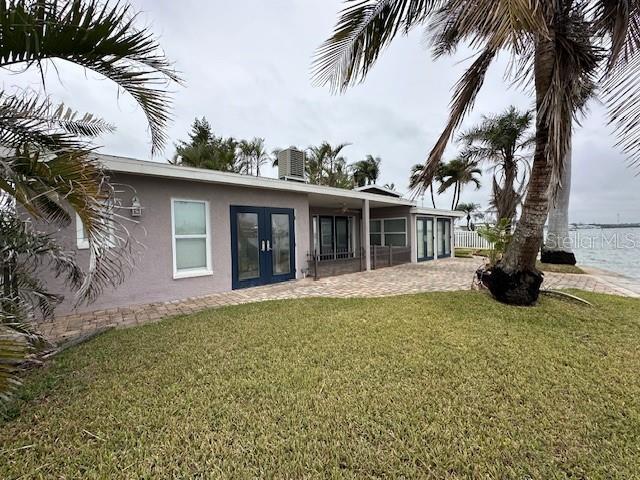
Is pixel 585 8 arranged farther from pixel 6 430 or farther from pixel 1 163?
pixel 6 430

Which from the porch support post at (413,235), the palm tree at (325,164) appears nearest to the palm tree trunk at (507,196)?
the porch support post at (413,235)

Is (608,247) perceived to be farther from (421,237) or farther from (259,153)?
(259,153)

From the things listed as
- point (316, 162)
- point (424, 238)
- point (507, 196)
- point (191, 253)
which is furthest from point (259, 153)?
point (507, 196)

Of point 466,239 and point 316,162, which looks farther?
point 466,239

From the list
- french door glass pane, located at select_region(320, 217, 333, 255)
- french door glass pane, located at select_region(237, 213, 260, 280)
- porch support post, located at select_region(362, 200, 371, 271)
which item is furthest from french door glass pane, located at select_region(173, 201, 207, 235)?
french door glass pane, located at select_region(320, 217, 333, 255)

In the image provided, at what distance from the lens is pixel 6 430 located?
2.11 m

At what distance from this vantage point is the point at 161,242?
6238mm

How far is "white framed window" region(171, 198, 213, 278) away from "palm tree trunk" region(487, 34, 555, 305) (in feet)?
20.7

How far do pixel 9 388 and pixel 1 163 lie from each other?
1.54 meters

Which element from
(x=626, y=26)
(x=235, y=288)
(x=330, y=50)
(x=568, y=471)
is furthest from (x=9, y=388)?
(x=235, y=288)

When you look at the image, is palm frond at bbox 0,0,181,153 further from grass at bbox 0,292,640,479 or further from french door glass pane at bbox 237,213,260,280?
french door glass pane at bbox 237,213,260,280

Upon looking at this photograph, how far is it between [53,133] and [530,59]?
661cm

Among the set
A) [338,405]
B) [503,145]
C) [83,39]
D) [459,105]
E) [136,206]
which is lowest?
[338,405]

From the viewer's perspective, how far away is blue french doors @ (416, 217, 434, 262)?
13.5 metres
